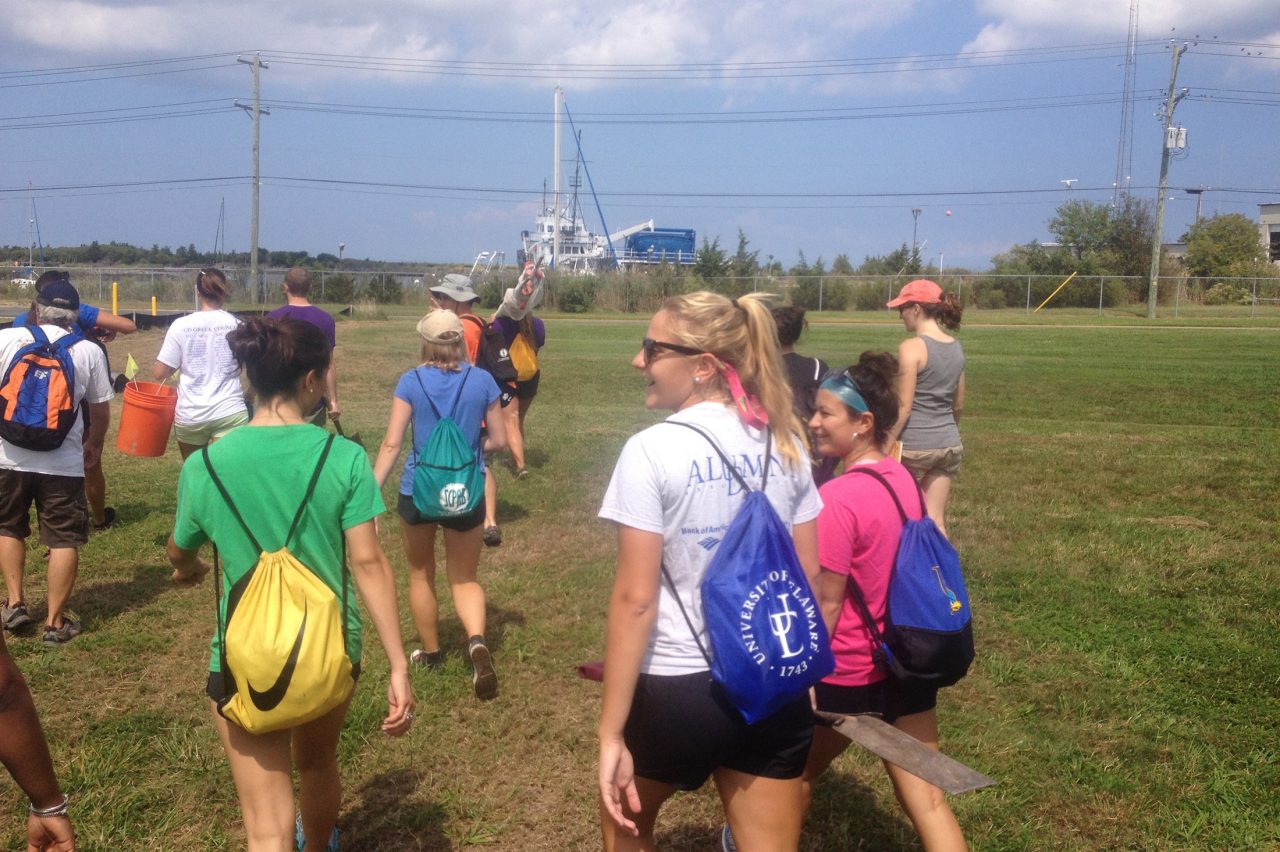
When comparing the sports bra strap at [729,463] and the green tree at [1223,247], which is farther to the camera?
the green tree at [1223,247]

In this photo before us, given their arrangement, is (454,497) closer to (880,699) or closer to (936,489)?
(880,699)

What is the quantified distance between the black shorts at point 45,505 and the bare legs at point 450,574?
1.97 metres

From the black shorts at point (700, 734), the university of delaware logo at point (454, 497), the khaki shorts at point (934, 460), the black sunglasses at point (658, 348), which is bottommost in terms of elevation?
the black shorts at point (700, 734)

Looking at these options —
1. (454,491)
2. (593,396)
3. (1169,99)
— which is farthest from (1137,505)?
(1169,99)

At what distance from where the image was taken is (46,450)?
223 inches

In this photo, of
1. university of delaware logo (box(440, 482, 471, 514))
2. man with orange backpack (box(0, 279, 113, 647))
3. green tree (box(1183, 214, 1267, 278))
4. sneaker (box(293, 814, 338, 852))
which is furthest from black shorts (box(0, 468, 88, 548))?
green tree (box(1183, 214, 1267, 278))

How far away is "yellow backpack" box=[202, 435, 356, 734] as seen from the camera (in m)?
2.70

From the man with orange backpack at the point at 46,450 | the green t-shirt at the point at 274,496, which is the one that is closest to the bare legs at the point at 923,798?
the green t-shirt at the point at 274,496

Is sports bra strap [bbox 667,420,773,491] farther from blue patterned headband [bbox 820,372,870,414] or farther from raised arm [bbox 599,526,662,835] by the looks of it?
blue patterned headband [bbox 820,372,870,414]

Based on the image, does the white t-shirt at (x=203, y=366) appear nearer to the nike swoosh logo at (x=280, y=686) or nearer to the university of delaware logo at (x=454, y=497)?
the university of delaware logo at (x=454, y=497)

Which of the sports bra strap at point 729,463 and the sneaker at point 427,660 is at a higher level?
the sports bra strap at point 729,463

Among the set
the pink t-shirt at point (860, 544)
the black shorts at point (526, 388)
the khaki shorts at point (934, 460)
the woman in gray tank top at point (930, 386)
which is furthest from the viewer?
the black shorts at point (526, 388)

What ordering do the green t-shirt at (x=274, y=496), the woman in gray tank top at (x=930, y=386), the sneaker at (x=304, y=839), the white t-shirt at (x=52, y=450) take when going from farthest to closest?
1. the woman in gray tank top at (x=930, y=386)
2. the white t-shirt at (x=52, y=450)
3. the sneaker at (x=304, y=839)
4. the green t-shirt at (x=274, y=496)

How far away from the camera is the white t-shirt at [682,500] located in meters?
2.45
